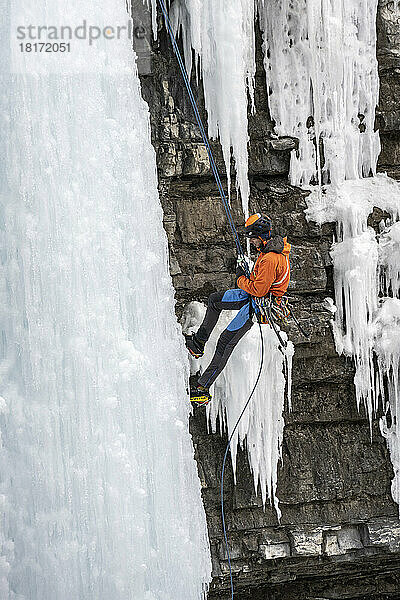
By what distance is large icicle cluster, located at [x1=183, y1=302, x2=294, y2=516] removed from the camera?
188 inches

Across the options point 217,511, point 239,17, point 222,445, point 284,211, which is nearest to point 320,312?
point 284,211

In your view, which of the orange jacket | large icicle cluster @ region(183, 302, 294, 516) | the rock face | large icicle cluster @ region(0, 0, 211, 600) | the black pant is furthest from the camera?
the rock face

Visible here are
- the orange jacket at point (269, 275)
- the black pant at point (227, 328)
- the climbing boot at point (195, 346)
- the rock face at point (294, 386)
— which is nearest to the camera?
the orange jacket at point (269, 275)

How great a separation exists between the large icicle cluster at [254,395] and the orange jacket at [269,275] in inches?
27.3

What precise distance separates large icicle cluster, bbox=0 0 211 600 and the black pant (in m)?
0.71

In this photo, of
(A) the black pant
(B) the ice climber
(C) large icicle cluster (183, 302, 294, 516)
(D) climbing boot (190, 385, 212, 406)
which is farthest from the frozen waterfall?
(D) climbing boot (190, 385, 212, 406)

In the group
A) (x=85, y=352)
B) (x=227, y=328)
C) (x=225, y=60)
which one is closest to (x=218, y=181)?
(x=225, y=60)

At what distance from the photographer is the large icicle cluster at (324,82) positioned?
4.91 metres

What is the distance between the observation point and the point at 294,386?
5.29 m

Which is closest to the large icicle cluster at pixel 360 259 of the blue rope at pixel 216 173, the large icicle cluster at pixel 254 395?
the large icicle cluster at pixel 254 395

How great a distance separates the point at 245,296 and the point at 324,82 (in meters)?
1.88

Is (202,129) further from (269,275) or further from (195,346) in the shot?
(195,346)

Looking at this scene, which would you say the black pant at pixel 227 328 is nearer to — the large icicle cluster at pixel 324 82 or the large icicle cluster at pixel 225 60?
the large icicle cluster at pixel 225 60

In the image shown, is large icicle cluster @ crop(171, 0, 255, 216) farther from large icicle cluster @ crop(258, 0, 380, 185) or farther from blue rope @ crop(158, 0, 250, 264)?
large icicle cluster @ crop(258, 0, 380, 185)
